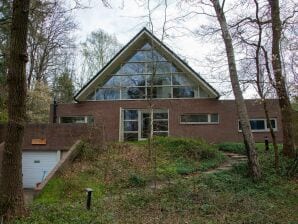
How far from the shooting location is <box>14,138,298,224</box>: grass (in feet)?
25.2

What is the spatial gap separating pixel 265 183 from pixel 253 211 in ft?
11.4

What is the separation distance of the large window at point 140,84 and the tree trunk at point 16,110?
49.7 ft

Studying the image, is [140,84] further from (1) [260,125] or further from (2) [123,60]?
(1) [260,125]

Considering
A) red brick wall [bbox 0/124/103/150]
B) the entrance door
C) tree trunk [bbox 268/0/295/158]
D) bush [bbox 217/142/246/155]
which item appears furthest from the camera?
the entrance door

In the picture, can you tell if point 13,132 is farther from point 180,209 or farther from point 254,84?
point 254,84

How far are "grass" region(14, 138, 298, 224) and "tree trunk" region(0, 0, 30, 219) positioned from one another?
0.70 m

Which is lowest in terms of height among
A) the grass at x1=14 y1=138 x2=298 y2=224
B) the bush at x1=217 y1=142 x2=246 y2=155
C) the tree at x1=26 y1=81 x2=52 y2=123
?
the grass at x1=14 y1=138 x2=298 y2=224

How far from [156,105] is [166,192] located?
12263 millimetres

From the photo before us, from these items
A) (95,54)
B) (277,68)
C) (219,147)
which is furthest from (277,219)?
(95,54)

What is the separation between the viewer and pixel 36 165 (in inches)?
709

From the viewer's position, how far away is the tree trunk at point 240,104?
11.8m

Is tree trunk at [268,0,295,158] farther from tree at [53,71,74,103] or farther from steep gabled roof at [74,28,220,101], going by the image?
tree at [53,71,74,103]

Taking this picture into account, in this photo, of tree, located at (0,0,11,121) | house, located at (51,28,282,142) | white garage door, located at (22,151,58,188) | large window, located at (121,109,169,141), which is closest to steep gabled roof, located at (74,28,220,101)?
house, located at (51,28,282,142)

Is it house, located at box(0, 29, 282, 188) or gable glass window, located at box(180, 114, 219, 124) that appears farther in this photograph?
gable glass window, located at box(180, 114, 219, 124)
